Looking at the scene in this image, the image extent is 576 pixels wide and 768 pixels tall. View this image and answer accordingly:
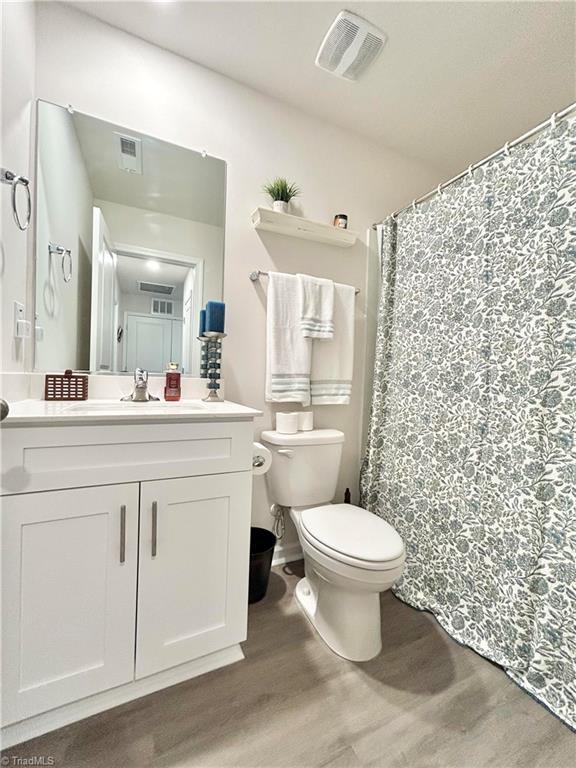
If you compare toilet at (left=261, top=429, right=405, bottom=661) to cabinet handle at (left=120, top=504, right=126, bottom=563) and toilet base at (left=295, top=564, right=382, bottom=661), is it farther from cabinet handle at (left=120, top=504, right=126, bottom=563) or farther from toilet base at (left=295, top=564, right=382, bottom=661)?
cabinet handle at (left=120, top=504, right=126, bottom=563)

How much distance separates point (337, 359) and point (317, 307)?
301mm

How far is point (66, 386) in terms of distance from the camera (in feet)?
4.09

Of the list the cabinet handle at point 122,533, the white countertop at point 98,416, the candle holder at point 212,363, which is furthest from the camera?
the candle holder at point 212,363

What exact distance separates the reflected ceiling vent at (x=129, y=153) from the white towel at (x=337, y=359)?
1072mm

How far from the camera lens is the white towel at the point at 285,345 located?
1.59 metres

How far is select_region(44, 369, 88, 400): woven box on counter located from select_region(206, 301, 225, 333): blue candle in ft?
1.78

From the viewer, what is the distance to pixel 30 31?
3.87ft

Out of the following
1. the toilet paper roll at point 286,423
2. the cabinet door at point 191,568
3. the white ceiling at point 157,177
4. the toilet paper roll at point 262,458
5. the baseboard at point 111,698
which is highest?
the white ceiling at point 157,177

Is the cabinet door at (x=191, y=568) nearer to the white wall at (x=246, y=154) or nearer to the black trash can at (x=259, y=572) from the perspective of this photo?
the black trash can at (x=259, y=572)

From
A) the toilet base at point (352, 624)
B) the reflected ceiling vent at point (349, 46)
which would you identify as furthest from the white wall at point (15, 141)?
the toilet base at point (352, 624)

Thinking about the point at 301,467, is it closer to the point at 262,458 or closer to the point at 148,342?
the point at 262,458

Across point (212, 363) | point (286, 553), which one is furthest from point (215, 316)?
point (286, 553)

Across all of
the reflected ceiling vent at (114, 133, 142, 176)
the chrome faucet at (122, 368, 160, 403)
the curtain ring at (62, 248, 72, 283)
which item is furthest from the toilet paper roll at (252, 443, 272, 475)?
the reflected ceiling vent at (114, 133, 142, 176)

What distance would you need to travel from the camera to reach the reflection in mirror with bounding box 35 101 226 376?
4.18 feet
